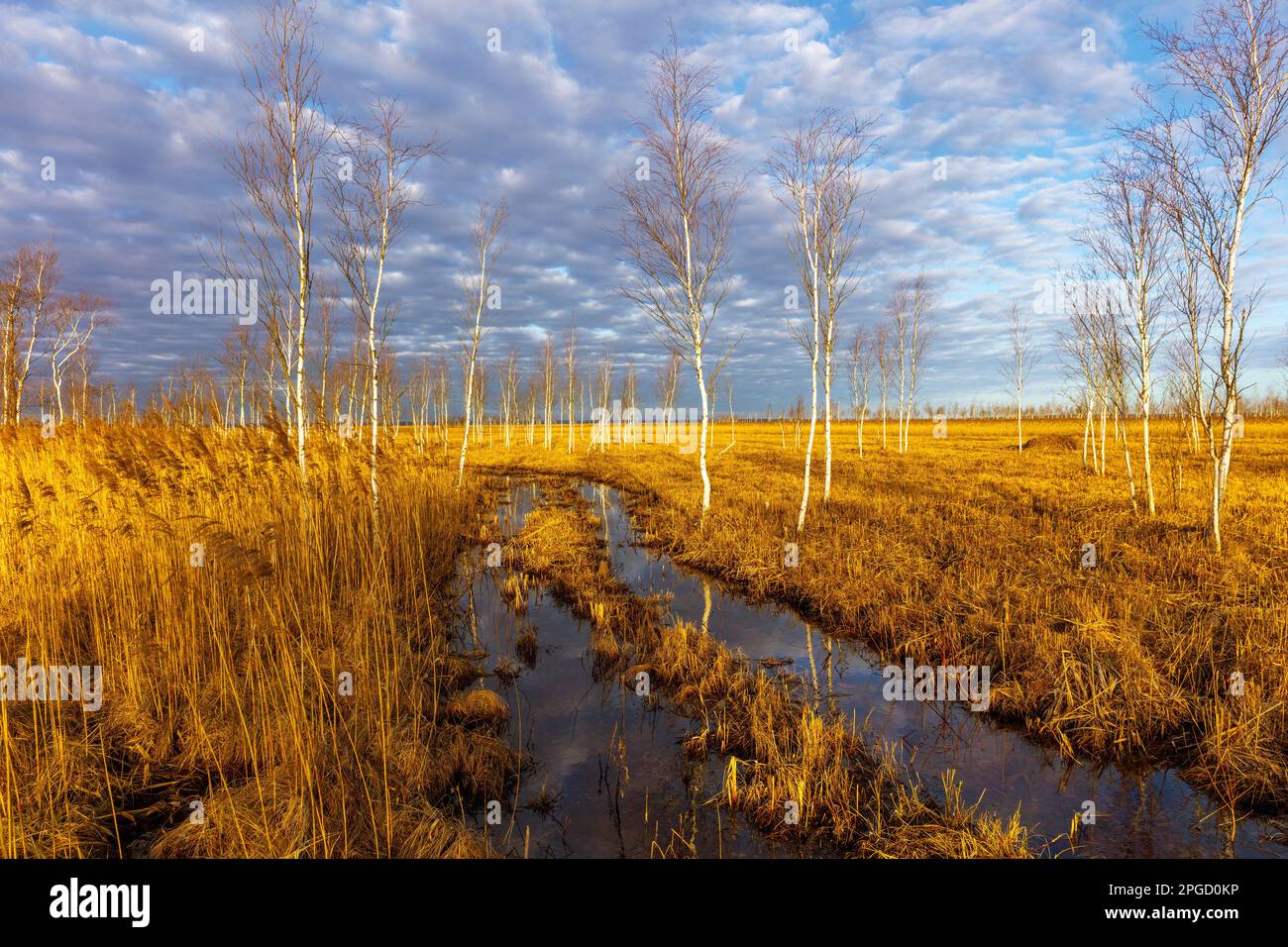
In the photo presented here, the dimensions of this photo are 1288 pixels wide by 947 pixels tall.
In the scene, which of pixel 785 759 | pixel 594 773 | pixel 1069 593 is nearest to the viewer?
pixel 785 759

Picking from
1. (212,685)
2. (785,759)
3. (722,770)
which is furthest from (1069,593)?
(212,685)

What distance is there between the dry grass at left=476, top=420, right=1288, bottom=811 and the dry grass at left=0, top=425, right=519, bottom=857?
224 inches

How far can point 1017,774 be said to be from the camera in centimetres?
450

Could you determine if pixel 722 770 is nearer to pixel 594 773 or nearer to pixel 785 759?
pixel 785 759

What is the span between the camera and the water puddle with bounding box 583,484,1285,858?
3629 millimetres

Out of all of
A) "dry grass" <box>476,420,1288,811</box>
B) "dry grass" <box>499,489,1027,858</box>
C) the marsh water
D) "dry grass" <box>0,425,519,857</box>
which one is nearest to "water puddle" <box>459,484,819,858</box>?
the marsh water

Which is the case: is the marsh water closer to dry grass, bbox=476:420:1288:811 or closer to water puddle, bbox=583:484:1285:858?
water puddle, bbox=583:484:1285:858

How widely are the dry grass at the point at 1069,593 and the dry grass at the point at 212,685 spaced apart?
A: 18.7 ft

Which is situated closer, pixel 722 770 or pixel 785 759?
pixel 785 759

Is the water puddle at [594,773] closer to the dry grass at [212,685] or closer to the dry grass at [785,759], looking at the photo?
the dry grass at [785,759]

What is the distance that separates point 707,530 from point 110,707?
35.6 feet

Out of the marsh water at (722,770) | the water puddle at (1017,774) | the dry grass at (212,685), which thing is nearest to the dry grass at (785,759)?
the marsh water at (722,770)

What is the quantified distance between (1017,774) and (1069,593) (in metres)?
4.32
